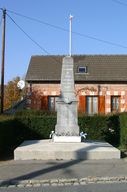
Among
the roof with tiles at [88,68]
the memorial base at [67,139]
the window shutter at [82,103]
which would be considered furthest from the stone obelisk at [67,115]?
the roof with tiles at [88,68]

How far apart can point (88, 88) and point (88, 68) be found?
2.55 metres

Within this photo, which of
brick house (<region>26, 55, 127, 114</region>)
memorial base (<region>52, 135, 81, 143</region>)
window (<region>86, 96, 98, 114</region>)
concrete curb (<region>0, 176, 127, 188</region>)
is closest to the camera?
concrete curb (<region>0, 176, 127, 188</region>)

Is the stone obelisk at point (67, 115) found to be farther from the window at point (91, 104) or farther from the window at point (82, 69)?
the window at point (82, 69)

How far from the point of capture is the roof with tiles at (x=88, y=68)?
42.1 metres

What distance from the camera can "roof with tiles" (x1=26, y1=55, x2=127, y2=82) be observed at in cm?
4212

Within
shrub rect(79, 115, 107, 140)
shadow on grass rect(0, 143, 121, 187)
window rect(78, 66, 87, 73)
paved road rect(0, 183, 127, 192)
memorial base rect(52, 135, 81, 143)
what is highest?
window rect(78, 66, 87, 73)

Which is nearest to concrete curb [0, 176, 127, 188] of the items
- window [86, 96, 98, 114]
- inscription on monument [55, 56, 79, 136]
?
inscription on monument [55, 56, 79, 136]

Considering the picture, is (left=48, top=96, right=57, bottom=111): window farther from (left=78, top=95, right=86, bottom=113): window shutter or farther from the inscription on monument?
the inscription on monument

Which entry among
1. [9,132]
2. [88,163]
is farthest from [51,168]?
[9,132]

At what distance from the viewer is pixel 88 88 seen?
138ft

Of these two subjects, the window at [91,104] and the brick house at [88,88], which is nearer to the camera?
the brick house at [88,88]

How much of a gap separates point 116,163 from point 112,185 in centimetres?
367

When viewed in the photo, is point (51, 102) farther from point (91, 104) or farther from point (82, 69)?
point (82, 69)

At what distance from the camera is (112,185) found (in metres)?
10.6
